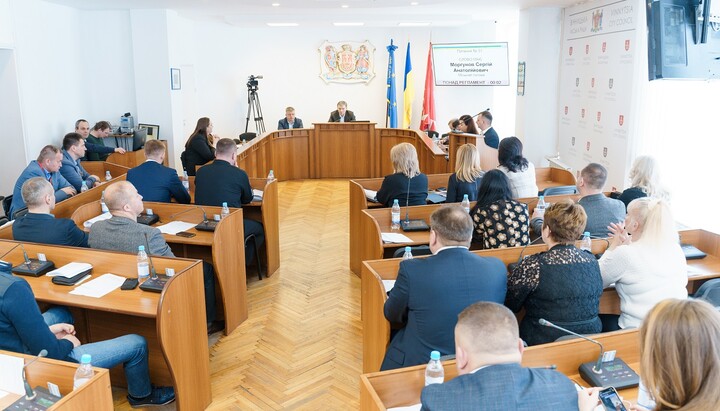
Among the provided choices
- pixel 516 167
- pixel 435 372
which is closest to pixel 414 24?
pixel 516 167

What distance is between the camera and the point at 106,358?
10.3 ft

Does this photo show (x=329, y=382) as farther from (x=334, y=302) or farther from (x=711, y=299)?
(x=711, y=299)

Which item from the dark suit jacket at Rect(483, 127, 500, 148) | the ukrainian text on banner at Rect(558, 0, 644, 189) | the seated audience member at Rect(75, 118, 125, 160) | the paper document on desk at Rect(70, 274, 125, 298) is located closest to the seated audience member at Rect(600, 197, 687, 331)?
the paper document on desk at Rect(70, 274, 125, 298)

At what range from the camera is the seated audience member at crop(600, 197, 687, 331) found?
9.96 ft

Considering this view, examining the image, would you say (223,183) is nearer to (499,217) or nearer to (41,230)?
(41,230)

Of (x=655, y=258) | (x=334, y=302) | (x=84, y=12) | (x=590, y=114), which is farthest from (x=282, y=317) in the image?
(x=84, y=12)

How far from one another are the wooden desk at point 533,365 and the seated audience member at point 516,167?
2694 mm

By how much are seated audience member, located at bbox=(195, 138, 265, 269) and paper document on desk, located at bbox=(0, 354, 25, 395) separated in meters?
2.77

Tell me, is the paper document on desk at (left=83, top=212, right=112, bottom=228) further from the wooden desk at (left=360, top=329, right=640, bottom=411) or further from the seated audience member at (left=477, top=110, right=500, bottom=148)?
the seated audience member at (left=477, top=110, right=500, bottom=148)

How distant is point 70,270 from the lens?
365 centimetres

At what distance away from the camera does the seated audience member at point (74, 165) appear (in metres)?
6.26

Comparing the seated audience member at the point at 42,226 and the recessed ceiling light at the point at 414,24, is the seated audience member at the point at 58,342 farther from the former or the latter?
the recessed ceiling light at the point at 414,24

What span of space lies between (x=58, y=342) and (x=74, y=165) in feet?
13.3

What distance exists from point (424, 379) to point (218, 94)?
37.6ft
